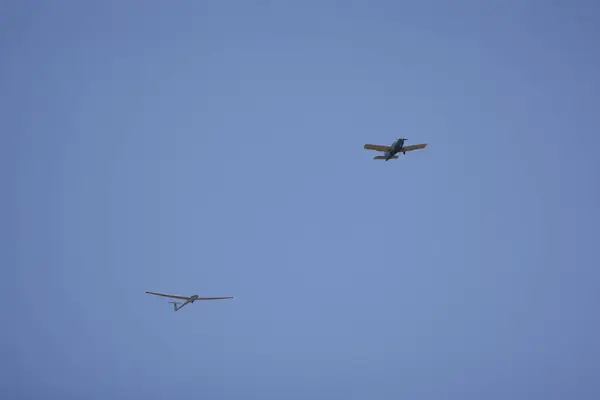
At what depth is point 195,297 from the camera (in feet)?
384

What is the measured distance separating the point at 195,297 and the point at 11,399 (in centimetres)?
9318

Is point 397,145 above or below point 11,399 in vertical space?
above

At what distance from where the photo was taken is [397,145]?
93.0 meters

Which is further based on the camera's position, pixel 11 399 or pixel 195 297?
pixel 11 399

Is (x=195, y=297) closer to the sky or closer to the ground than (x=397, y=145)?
closer to the ground

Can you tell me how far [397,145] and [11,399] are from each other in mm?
141427

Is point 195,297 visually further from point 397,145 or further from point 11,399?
point 11,399

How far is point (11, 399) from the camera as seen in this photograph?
17662 cm

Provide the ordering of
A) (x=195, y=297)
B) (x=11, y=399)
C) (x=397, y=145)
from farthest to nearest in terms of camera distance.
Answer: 1. (x=11, y=399)
2. (x=195, y=297)
3. (x=397, y=145)

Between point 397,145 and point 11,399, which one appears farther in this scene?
point 11,399

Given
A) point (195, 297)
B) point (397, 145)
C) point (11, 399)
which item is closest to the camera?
point (397, 145)

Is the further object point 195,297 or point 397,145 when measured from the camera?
point 195,297

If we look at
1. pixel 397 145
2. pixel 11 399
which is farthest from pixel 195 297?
pixel 11 399
